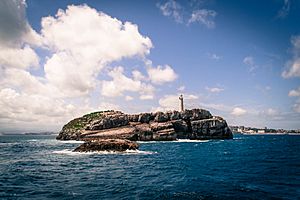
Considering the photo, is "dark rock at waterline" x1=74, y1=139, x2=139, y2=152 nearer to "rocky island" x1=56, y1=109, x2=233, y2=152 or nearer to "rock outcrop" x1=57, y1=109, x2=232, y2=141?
"rocky island" x1=56, y1=109, x2=233, y2=152

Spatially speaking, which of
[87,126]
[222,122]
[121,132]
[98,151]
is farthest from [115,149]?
[222,122]

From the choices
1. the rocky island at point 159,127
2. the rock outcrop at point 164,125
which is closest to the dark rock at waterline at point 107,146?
the rocky island at point 159,127

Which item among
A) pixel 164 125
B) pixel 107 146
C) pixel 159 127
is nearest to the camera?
pixel 107 146

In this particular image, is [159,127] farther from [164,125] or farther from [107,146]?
[107,146]

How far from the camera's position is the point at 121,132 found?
140 m

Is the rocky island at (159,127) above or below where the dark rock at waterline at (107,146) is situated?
above

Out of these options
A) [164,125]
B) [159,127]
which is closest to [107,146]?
[159,127]

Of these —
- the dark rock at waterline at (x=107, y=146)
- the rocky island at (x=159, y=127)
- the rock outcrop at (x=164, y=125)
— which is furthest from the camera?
the rock outcrop at (x=164, y=125)

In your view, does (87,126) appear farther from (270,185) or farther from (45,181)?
(270,185)

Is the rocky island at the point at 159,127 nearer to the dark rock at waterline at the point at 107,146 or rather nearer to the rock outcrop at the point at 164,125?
the rock outcrop at the point at 164,125

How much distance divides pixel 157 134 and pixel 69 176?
10842 centimetres

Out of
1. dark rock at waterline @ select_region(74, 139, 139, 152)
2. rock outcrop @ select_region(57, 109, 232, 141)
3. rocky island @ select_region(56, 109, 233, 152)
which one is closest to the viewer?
dark rock at waterline @ select_region(74, 139, 139, 152)

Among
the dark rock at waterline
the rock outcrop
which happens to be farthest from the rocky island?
the dark rock at waterline

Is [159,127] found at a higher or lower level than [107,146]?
higher
